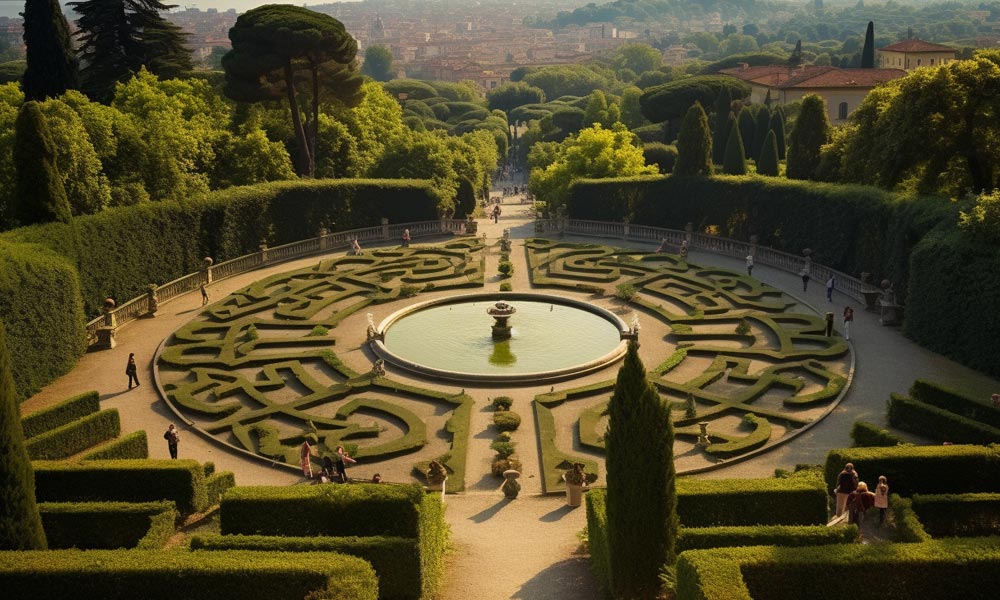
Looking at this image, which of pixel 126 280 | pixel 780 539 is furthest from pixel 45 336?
pixel 780 539

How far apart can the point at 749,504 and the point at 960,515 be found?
5.31 meters

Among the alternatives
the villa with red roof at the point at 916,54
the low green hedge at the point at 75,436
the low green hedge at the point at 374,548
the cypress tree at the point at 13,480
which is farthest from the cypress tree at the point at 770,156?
the villa with red roof at the point at 916,54

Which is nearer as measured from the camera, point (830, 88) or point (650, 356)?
point (650, 356)

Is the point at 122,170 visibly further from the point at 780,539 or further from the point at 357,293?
the point at 780,539

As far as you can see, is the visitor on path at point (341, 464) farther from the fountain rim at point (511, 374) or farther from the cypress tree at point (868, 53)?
the cypress tree at point (868, 53)

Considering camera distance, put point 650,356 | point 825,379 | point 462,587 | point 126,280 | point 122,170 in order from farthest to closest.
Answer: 1. point 122,170
2. point 126,280
3. point 650,356
4. point 825,379
5. point 462,587

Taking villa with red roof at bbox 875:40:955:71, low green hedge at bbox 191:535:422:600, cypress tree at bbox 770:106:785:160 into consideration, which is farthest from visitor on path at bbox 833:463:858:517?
villa with red roof at bbox 875:40:955:71

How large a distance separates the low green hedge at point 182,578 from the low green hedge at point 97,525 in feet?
15.8

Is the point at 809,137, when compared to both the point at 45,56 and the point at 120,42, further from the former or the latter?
the point at 45,56

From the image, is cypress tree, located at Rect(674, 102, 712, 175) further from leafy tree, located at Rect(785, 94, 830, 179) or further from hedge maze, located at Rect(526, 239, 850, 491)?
hedge maze, located at Rect(526, 239, 850, 491)

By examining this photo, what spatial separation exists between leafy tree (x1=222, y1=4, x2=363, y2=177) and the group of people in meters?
51.2

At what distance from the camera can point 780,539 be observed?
20.7m

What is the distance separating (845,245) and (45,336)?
133ft

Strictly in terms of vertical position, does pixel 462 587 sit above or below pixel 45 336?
below
